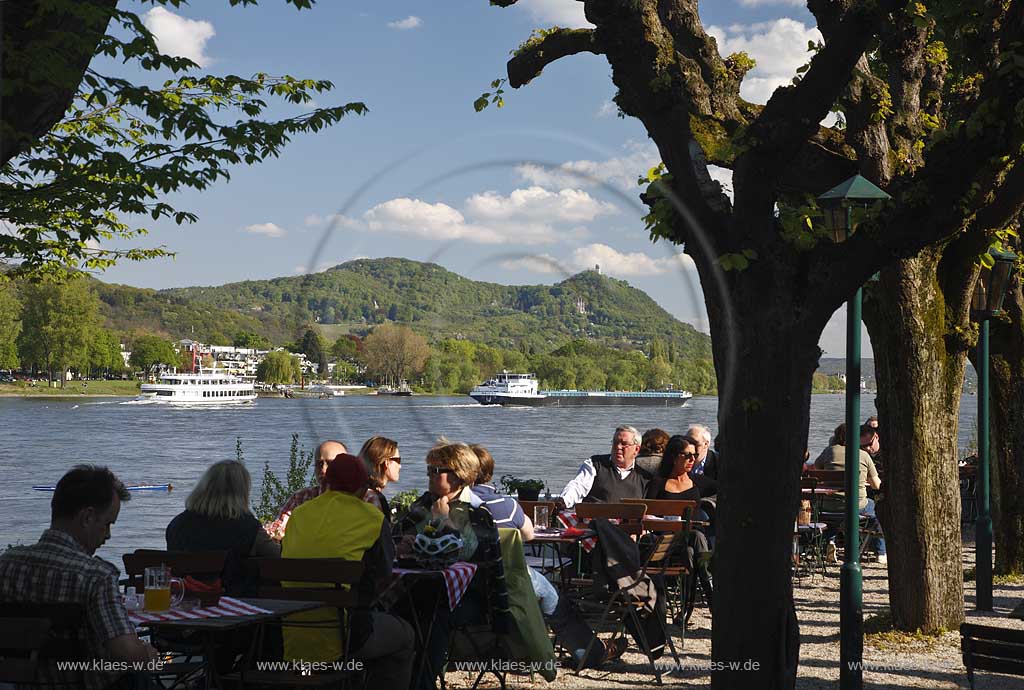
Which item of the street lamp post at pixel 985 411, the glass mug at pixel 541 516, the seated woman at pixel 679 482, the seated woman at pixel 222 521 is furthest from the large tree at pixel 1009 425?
the seated woman at pixel 222 521

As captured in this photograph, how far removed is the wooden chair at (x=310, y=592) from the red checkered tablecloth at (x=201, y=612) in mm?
200

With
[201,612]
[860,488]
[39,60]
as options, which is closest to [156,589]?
[201,612]

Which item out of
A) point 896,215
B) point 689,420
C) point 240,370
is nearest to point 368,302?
point 689,420

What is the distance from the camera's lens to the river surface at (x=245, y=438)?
1873 centimetres

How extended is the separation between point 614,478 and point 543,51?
3.84 m

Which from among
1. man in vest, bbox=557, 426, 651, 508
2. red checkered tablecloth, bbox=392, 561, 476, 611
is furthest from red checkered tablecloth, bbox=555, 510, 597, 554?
red checkered tablecloth, bbox=392, 561, 476, 611

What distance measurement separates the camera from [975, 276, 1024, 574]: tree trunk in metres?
12.1

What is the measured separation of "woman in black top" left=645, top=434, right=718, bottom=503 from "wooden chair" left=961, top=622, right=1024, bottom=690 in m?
3.98

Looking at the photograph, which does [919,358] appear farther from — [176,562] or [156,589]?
[156,589]

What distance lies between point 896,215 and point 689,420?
479 cm

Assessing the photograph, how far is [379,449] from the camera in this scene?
7379 mm

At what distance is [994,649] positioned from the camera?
6.05 m

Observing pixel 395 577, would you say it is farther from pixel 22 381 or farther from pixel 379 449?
pixel 22 381

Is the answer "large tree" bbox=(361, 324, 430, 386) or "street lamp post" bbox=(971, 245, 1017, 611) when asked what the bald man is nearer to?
"large tree" bbox=(361, 324, 430, 386)
